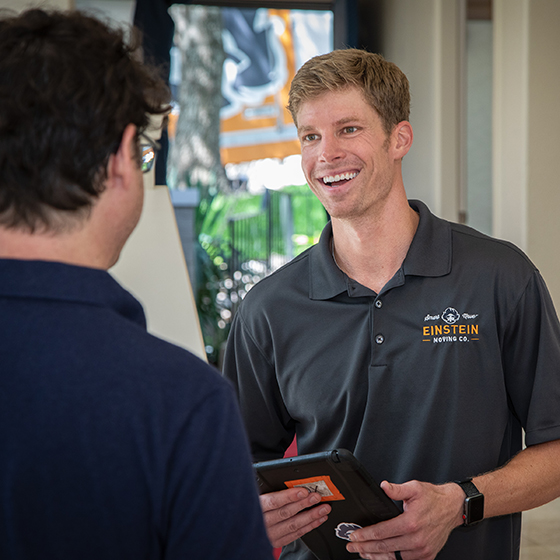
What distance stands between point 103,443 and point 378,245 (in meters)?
1.03

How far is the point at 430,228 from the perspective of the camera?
5.10 feet

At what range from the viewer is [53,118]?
679mm

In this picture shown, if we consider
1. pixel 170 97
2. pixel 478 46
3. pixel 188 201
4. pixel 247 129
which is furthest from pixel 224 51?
pixel 170 97

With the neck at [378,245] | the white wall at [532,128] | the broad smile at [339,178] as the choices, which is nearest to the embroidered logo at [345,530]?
the neck at [378,245]

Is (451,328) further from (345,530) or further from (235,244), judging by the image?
(235,244)

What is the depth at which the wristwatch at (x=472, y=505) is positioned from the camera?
127 centimetres

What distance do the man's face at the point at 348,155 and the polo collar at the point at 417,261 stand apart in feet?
0.38

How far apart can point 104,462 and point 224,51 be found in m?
8.62

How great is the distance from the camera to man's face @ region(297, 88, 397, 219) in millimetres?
1538

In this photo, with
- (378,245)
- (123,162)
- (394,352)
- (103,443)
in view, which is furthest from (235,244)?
(103,443)

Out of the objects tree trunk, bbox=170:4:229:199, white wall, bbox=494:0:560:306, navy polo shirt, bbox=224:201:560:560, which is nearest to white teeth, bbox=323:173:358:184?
navy polo shirt, bbox=224:201:560:560

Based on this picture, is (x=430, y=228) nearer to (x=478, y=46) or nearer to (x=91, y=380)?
(x=91, y=380)

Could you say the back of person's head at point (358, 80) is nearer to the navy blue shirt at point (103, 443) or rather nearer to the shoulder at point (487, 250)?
the shoulder at point (487, 250)

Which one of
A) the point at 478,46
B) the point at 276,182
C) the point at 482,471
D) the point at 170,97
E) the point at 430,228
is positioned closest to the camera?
the point at 170,97
